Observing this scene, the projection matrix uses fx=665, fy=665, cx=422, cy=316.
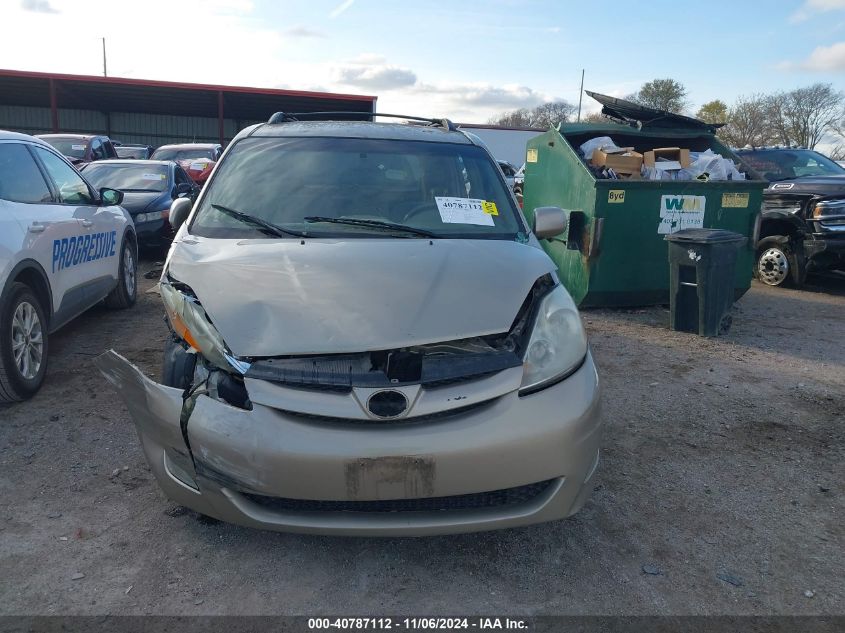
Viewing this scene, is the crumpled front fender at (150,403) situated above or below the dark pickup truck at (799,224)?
below

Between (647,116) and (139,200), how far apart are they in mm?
6802

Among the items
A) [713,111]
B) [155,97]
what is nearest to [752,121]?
[713,111]

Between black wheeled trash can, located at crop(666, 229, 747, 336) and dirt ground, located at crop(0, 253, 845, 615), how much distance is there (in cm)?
175

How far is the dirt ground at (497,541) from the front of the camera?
2.51 meters

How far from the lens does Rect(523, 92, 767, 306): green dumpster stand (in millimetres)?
6758

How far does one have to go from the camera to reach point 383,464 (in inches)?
89.9

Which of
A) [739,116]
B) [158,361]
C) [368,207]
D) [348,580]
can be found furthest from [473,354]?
[739,116]

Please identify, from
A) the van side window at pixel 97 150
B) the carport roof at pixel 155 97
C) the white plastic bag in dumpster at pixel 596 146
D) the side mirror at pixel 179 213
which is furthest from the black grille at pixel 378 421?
the carport roof at pixel 155 97

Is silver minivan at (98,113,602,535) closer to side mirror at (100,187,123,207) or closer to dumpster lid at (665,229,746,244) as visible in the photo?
side mirror at (100,187,123,207)

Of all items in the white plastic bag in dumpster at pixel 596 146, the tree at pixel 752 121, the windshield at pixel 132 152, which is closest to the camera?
the white plastic bag in dumpster at pixel 596 146

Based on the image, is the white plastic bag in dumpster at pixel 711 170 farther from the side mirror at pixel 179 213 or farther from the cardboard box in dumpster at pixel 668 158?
the side mirror at pixel 179 213

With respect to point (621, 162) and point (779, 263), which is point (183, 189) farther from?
point (779, 263)

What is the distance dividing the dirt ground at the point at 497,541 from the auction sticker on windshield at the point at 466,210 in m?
1.50

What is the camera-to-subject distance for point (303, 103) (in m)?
28.9
